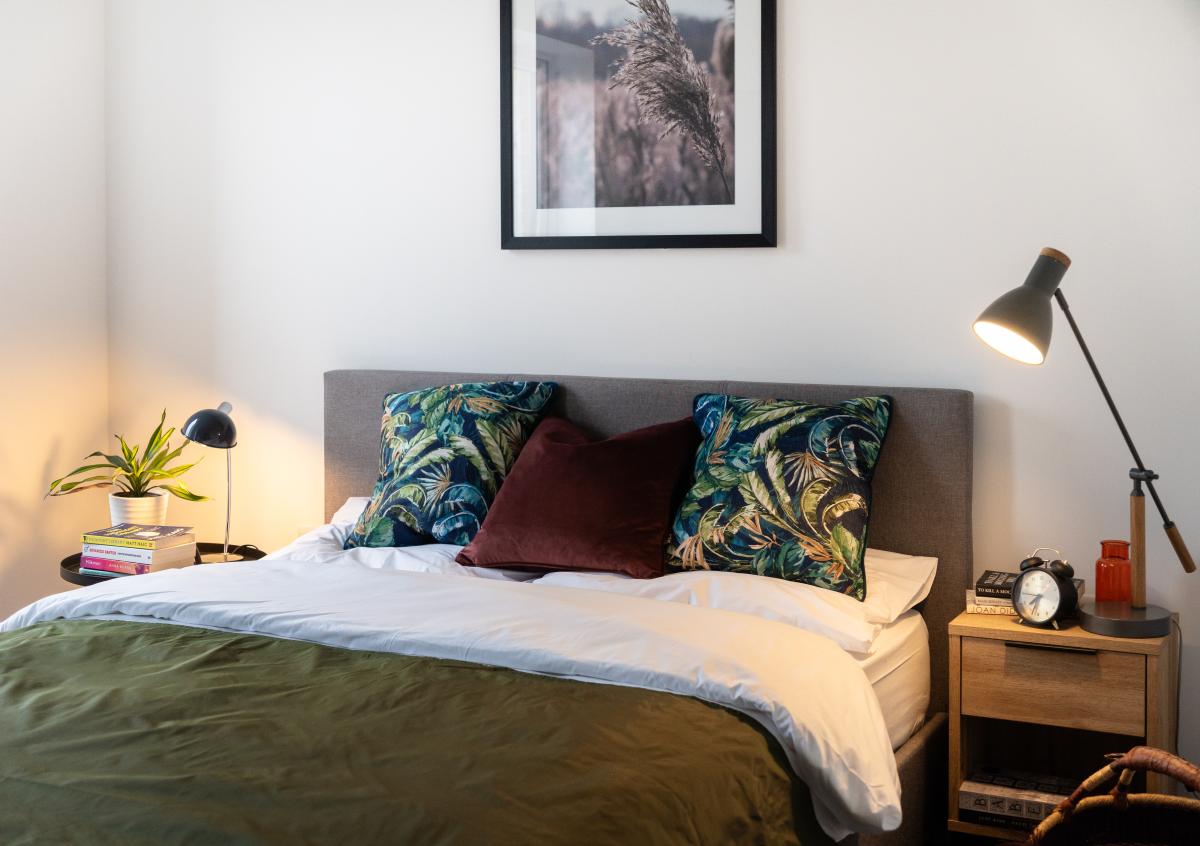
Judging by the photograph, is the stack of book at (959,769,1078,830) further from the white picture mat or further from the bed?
the white picture mat

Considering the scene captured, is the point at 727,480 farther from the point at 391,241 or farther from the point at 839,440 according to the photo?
the point at 391,241

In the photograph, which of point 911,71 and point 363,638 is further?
point 911,71

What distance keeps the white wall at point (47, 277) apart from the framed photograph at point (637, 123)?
1.47 meters

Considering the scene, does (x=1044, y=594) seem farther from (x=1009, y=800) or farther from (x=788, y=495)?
(x=788, y=495)

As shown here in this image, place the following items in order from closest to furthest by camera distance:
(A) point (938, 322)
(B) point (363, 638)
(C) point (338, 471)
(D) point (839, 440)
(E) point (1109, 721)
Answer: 1. (B) point (363, 638)
2. (E) point (1109, 721)
3. (D) point (839, 440)
4. (A) point (938, 322)
5. (C) point (338, 471)

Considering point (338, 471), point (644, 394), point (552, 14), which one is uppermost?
point (552, 14)

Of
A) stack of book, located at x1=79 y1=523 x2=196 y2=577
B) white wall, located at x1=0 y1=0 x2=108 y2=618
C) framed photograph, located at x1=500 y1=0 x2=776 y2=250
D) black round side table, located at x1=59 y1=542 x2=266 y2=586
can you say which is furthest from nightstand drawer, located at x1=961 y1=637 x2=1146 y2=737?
white wall, located at x1=0 y1=0 x2=108 y2=618

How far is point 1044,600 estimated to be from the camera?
2.36m

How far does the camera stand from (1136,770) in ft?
6.35

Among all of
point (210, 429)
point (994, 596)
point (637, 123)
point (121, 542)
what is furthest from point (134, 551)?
point (994, 596)

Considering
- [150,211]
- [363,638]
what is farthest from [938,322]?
[150,211]

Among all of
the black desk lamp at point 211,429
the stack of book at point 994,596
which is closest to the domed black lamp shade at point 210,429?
the black desk lamp at point 211,429

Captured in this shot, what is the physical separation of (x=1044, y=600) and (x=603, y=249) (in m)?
1.45

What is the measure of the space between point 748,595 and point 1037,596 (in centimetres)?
58
